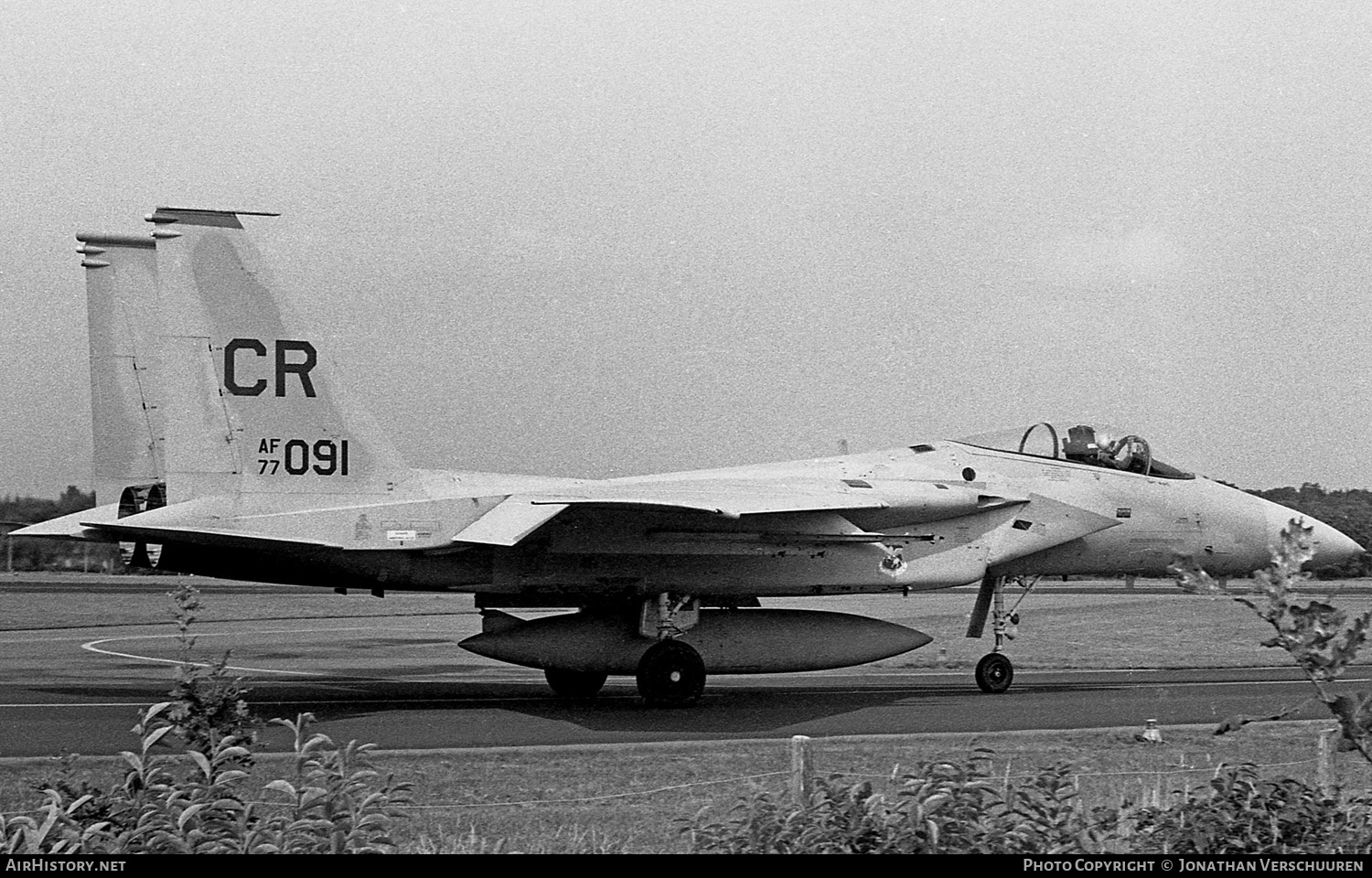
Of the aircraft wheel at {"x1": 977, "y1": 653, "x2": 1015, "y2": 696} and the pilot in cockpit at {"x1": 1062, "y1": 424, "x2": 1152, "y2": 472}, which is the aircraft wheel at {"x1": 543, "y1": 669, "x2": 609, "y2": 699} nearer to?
the aircraft wheel at {"x1": 977, "y1": 653, "x2": 1015, "y2": 696}

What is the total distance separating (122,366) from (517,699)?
23.1 feet

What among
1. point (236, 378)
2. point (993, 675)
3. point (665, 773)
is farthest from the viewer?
point (993, 675)

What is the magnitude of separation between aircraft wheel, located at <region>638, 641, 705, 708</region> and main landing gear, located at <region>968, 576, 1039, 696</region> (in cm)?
366

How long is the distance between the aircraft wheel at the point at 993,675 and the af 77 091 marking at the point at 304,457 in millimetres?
7799

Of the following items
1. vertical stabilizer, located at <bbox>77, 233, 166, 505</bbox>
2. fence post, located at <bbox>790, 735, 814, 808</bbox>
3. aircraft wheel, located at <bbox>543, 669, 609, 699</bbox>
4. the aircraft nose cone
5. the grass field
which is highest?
vertical stabilizer, located at <bbox>77, 233, 166, 505</bbox>

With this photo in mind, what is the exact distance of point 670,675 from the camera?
1488 centimetres

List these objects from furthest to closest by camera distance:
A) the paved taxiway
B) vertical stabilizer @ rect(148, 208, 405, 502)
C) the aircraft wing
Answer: vertical stabilizer @ rect(148, 208, 405, 502) → the aircraft wing → the paved taxiway

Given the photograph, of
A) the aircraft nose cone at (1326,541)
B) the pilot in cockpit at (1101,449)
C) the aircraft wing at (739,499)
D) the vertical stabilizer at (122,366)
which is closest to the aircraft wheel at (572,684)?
the aircraft wing at (739,499)

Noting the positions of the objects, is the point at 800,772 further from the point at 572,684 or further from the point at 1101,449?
the point at 1101,449

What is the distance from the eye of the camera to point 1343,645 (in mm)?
5336

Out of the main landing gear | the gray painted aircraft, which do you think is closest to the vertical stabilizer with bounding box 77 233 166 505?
the gray painted aircraft

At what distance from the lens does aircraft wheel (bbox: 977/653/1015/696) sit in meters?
16.4

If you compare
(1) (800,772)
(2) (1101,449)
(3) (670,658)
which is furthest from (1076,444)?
(1) (800,772)

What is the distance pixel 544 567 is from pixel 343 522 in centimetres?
234
